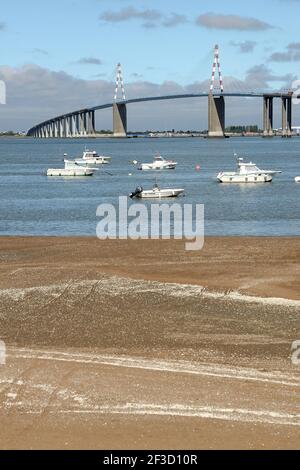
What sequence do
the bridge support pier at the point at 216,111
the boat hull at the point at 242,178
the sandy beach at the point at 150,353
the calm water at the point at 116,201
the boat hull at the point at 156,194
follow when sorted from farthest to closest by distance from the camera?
A: the bridge support pier at the point at 216,111, the boat hull at the point at 242,178, the boat hull at the point at 156,194, the calm water at the point at 116,201, the sandy beach at the point at 150,353

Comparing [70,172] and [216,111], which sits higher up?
[216,111]

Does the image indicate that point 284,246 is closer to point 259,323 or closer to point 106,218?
point 259,323

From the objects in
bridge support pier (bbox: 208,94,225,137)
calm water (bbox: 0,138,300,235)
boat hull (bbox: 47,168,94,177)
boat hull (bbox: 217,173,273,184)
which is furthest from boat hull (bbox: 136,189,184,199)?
bridge support pier (bbox: 208,94,225,137)

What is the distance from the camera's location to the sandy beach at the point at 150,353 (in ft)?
31.6

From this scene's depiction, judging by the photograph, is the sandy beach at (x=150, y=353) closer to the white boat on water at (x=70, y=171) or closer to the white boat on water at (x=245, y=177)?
the white boat on water at (x=245, y=177)

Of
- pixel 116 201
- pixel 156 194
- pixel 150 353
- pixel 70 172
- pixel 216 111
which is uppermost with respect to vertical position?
pixel 216 111

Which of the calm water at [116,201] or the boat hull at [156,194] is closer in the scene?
the calm water at [116,201]

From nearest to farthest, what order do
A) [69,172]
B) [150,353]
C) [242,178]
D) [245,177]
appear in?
[150,353] → [242,178] → [245,177] → [69,172]

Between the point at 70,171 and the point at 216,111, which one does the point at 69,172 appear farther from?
the point at 216,111

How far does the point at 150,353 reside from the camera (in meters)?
12.9

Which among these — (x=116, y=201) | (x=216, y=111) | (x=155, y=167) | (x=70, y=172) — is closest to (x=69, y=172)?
(x=70, y=172)

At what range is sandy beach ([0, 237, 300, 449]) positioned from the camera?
962 cm

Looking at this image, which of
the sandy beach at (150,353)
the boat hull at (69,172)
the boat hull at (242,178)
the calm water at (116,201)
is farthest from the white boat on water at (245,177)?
the sandy beach at (150,353)

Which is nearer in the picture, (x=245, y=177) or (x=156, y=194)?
(x=156, y=194)
